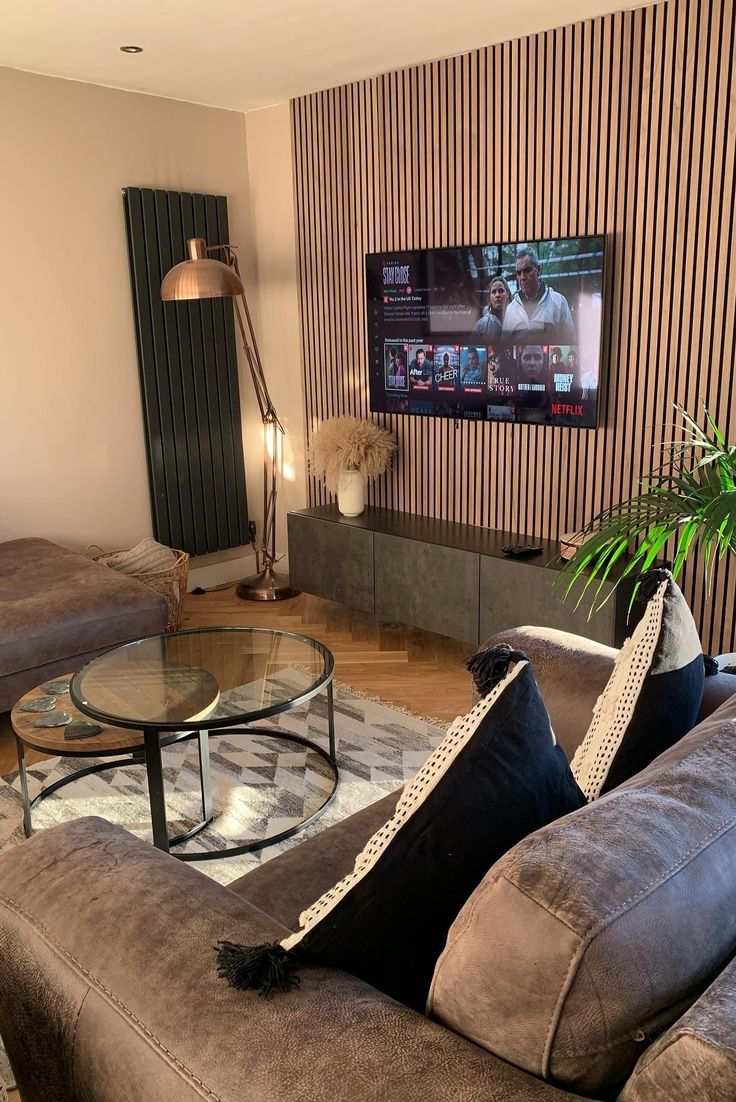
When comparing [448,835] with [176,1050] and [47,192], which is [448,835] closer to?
[176,1050]

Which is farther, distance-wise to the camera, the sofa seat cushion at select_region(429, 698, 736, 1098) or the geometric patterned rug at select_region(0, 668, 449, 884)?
the geometric patterned rug at select_region(0, 668, 449, 884)

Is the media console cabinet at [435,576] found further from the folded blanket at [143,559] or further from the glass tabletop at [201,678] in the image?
the glass tabletop at [201,678]

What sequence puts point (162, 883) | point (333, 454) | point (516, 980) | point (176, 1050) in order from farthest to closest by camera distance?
point (333, 454) < point (162, 883) < point (176, 1050) < point (516, 980)

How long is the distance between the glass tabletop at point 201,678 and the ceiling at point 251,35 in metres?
2.14

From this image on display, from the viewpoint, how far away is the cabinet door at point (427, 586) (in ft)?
12.8

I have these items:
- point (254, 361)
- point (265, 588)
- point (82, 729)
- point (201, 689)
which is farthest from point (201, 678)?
point (254, 361)

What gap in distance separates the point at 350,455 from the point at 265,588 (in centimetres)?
99

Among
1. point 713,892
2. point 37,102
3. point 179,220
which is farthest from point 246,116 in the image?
point 713,892

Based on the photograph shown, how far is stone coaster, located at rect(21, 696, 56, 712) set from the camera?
2.66 metres

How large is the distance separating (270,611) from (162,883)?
3.49 meters

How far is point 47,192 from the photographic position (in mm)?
4281

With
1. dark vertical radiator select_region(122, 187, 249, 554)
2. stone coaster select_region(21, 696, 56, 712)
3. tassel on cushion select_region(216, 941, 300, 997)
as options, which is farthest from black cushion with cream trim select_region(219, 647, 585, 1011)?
dark vertical radiator select_region(122, 187, 249, 554)

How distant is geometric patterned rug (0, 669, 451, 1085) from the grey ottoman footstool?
34cm

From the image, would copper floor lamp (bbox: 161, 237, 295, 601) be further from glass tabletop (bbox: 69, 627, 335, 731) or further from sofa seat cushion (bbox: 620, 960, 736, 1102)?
sofa seat cushion (bbox: 620, 960, 736, 1102)
